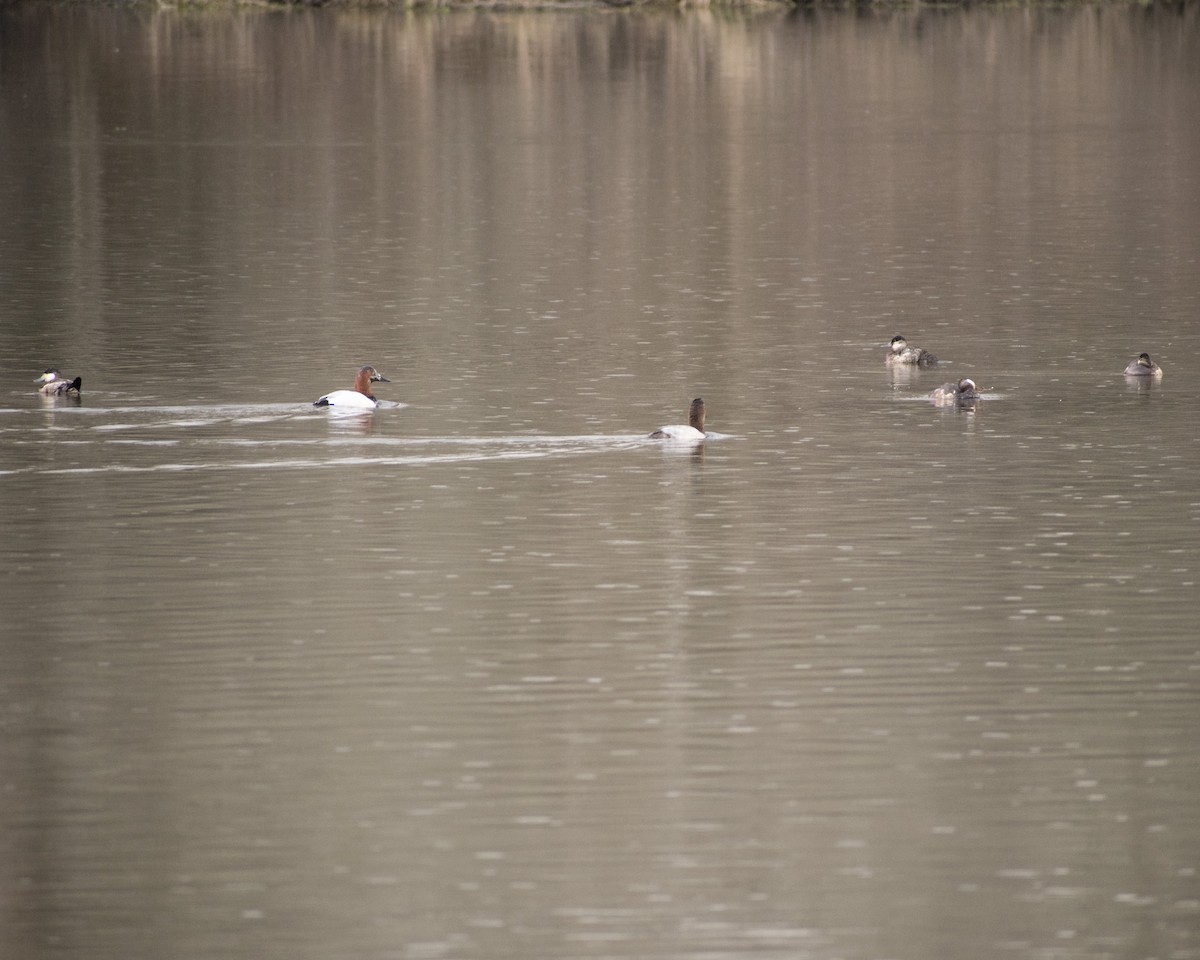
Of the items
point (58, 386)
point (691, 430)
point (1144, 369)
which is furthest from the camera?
point (1144, 369)

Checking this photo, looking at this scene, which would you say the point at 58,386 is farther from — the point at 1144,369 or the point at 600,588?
the point at 1144,369

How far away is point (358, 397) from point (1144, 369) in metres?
7.80

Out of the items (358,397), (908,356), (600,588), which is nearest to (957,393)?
(908,356)

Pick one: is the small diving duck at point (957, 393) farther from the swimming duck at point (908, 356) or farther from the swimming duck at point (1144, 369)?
the swimming duck at point (908, 356)

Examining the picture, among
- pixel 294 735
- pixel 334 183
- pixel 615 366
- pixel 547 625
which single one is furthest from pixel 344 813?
pixel 334 183

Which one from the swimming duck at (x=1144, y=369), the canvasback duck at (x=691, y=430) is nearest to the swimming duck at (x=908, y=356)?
the swimming duck at (x=1144, y=369)

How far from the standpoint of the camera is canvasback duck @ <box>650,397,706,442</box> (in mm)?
23078

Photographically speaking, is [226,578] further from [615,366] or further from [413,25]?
[413,25]

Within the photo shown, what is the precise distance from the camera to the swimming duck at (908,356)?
2808 centimetres

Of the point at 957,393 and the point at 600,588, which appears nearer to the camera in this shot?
the point at 600,588

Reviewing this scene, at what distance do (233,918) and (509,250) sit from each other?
1169 inches

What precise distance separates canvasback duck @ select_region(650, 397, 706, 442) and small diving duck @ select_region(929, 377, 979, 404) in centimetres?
297

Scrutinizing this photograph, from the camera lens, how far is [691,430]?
23.1m

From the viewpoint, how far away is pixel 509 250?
40688mm
